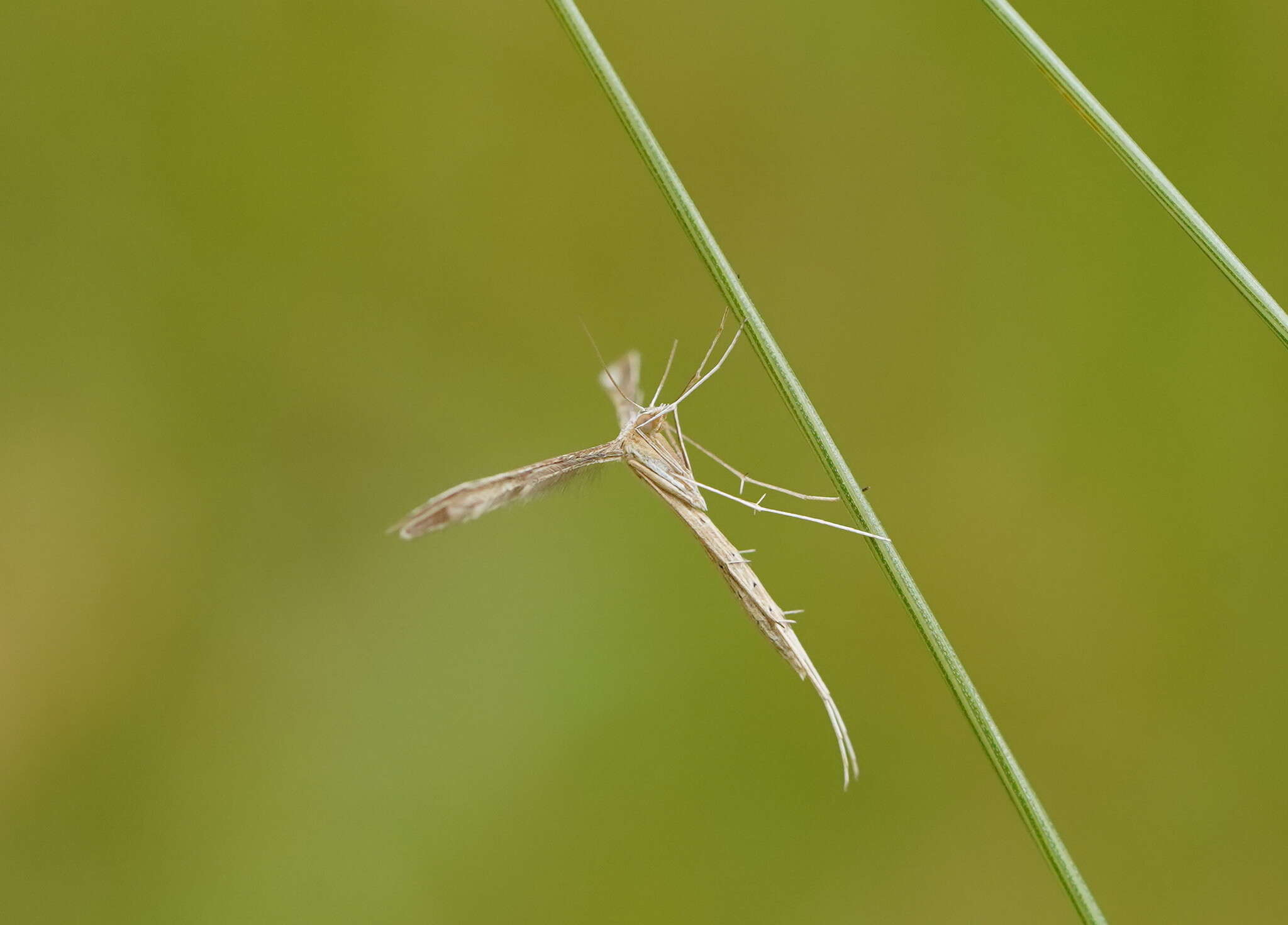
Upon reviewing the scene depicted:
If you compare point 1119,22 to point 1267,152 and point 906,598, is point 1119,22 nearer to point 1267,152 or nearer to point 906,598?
point 1267,152

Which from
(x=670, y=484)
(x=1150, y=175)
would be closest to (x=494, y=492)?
(x=670, y=484)

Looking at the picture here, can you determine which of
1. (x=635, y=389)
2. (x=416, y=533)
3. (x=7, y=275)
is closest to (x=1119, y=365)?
(x=635, y=389)

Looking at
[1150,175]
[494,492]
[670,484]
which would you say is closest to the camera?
[1150,175]

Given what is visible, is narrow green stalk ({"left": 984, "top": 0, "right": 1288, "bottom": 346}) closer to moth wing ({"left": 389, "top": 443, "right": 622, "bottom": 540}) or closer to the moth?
the moth

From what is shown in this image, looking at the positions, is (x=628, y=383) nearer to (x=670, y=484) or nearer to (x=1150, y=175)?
(x=670, y=484)

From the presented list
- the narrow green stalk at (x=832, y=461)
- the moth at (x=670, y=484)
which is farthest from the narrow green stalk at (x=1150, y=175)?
the moth at (x=670, y=484)

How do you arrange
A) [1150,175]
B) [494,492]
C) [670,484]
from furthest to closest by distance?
[670,484] → [494,492] → [1150,175]
